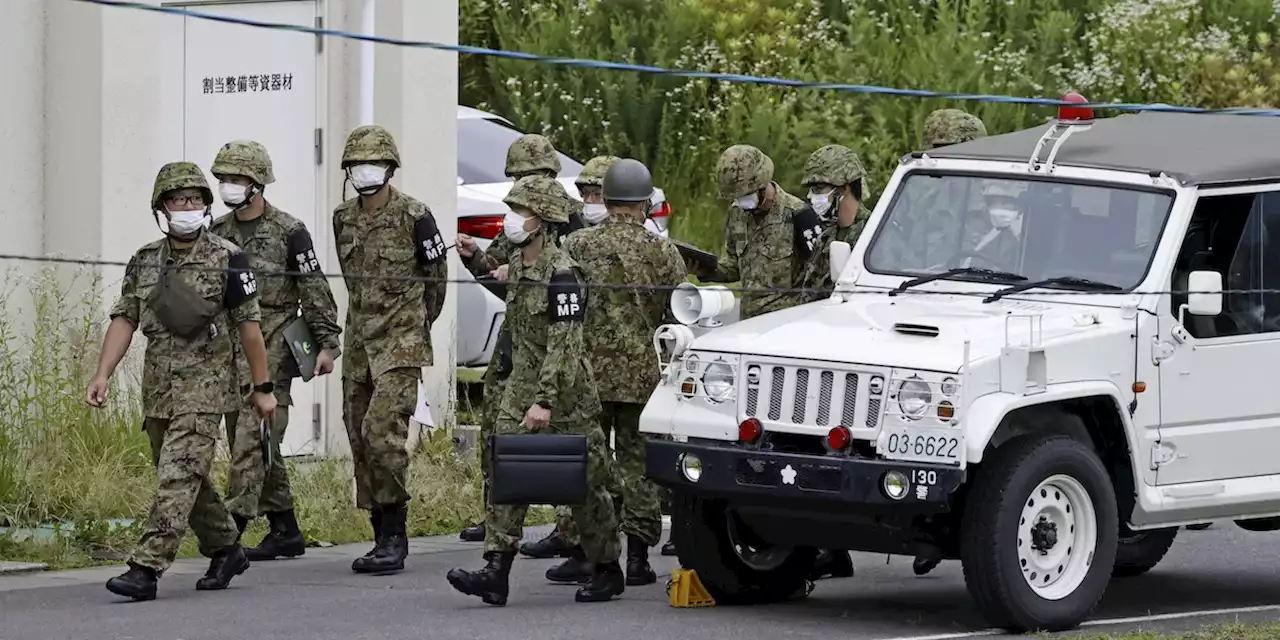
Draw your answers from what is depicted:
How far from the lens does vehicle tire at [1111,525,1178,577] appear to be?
36.9 feet

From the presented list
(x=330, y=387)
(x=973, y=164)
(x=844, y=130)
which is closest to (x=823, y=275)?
→ (x=973, y=164)

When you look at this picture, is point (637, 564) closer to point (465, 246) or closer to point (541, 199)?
point (541, 199)

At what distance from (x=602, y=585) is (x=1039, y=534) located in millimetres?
1975

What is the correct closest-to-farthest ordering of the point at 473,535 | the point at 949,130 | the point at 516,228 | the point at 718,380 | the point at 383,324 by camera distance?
the point at 718,380, the point at 516,228, the point at 383,324, the point at 473,535, the point at 949,130

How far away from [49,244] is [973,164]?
16.2ft

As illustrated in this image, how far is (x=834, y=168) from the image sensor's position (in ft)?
39.0

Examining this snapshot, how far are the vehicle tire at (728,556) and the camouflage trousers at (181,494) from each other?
201 centimetres

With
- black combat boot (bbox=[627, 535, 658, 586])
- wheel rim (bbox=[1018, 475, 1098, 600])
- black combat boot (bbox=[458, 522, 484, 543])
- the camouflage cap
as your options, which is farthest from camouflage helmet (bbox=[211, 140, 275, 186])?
wheel rim (bbox=[1018, 475, 1098, 600])

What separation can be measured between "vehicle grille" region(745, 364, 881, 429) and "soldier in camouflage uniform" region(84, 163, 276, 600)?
2344 mm

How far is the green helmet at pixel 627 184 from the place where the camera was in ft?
34.4

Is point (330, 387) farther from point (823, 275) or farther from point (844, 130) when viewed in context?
point (844, 130)

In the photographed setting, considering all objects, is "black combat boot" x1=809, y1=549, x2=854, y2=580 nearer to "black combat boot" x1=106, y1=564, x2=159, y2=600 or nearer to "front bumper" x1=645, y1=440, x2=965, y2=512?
"front bumper" x1=645, y1=440, x2=965, y2=512

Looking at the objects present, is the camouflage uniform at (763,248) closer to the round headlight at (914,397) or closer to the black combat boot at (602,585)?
the black combat boot at (602,585)

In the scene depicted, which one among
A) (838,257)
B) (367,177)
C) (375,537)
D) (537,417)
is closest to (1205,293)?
(838,257)
